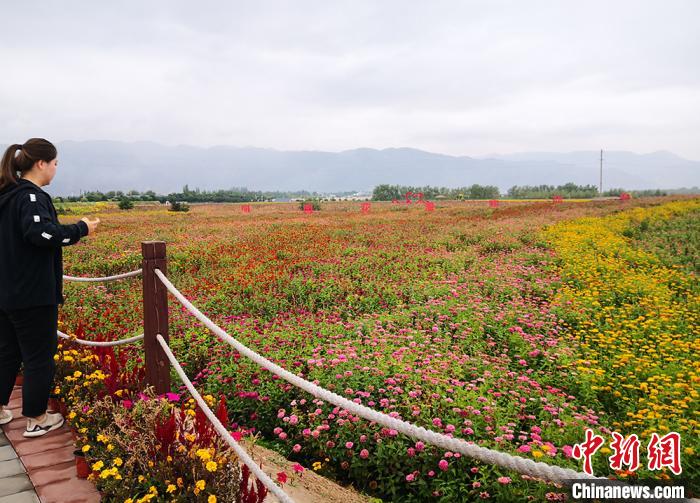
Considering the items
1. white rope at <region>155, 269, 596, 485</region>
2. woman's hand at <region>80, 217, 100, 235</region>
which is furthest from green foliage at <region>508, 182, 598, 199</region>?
white rope at <region>155, 269, 596, 485</region>

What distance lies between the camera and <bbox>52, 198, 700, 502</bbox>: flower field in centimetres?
284

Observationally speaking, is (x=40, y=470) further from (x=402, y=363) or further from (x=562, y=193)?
(x=562, y=193)

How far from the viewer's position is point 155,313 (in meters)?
3.16

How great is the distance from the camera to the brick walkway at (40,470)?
8.00ft

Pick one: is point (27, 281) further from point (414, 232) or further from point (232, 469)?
point (414, 232)

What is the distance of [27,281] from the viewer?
289 centimetres

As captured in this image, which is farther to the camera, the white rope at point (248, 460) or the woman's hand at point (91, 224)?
the woman's hand at point (91, 224)

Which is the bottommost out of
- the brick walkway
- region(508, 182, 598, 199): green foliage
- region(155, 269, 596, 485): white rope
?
the brick walkway

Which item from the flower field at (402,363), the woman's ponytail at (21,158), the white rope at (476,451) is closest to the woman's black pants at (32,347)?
the flower field at (402,363)

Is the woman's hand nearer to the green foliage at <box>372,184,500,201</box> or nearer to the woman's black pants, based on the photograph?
the woman's black pants

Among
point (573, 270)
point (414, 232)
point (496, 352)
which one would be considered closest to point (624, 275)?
point (573, 270)

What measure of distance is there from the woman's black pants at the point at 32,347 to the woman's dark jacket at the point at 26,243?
12 cm

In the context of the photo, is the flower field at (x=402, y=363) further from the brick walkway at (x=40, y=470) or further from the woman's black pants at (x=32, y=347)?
the woman's black pants at (x=32, y=347)

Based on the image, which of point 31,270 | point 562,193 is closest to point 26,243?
point 31,270
